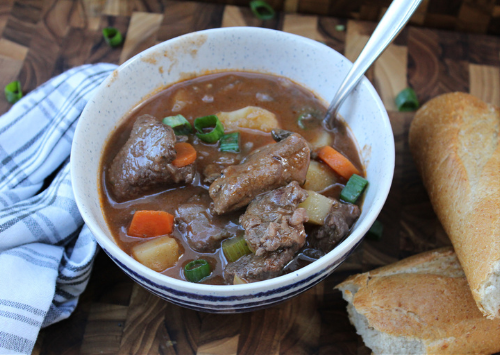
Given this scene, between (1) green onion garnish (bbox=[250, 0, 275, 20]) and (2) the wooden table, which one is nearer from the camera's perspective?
(2) the wooden table

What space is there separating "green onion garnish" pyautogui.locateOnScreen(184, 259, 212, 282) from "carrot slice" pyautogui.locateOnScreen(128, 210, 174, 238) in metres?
Answer: 0.28

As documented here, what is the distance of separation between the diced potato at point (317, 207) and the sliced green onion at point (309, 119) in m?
0.66

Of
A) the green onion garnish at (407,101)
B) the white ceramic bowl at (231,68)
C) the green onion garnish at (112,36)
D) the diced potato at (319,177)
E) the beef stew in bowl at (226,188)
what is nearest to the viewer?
the white ceramic bowl at (231,68)

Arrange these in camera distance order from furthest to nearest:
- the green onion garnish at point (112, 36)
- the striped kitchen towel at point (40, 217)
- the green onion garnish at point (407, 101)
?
the green onion garnish at point (112, 36)
the green onion garnish at point (407, 101)
the striped kitchen towel at point (40, 217)

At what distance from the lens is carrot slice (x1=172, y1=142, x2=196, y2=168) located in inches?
122

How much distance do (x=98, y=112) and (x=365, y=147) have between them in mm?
1787

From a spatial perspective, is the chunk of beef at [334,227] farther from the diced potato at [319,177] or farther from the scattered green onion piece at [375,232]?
the scattered green onion piece at [375,232]

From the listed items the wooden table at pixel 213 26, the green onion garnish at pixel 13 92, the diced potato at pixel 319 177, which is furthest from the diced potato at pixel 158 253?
the green onion garnish at pixel 13 92

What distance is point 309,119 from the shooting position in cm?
353

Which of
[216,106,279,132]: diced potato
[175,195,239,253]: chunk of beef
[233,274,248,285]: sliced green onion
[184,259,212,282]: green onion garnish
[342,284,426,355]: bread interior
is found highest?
[216,106,279,132]: diced potato

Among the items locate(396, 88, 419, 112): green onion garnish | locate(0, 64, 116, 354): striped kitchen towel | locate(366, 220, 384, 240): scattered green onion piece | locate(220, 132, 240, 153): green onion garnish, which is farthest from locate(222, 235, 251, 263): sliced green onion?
locate(396, 88, 419, 112): green onion garnish

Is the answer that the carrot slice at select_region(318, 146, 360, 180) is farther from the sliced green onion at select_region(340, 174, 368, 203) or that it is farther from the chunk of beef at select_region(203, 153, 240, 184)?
the chunk of beef at select_region(203, 153, 240, 184)

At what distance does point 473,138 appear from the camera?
3650mm

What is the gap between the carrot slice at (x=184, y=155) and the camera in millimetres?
3101
